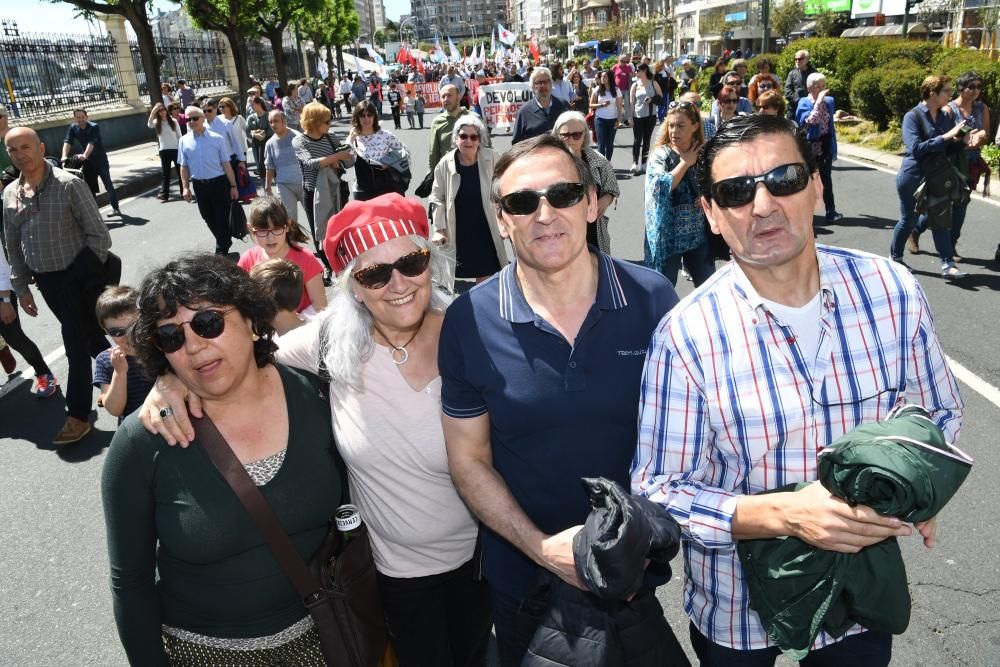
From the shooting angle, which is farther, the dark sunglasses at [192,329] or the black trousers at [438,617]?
the black trousers at [438,617]

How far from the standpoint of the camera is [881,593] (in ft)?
5.46

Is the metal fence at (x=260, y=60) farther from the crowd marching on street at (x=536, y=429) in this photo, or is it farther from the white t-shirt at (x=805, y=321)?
the white t-shirt at (x=805, y=321)

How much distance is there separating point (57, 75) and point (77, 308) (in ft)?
64.0

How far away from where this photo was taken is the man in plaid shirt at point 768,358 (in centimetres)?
171

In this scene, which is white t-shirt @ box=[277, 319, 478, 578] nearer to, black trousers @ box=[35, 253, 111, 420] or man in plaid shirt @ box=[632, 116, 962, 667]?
man in plaid shirt @ box=[632, 116, 962, 667]

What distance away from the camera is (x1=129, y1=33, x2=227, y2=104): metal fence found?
2733 cm

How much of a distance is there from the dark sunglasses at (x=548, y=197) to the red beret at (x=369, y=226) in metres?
0.47

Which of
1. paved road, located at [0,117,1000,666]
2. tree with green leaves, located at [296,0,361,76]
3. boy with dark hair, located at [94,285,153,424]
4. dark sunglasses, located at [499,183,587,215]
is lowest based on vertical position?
paved road, located at [0,117,1000,666]

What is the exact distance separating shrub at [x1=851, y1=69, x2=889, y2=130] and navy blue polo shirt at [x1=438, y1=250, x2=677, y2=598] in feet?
55.8

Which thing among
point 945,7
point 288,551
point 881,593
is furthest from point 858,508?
point 945,7

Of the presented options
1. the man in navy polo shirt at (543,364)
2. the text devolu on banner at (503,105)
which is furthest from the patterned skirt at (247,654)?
the text devolu on banner at (503,105)

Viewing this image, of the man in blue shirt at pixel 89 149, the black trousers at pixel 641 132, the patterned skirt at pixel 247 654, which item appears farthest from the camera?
the black trousers at pixel 641 132

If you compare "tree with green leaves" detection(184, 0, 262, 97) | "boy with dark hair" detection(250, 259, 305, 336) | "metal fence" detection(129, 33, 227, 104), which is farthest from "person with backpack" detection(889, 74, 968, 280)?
"tree with green leaves" detection(184, 0, 262, 97)

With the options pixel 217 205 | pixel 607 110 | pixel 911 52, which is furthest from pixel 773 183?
pixel 911 52
